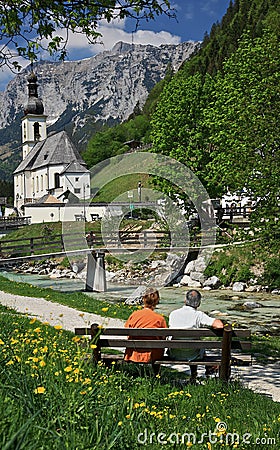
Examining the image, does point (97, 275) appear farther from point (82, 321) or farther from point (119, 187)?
point (119, 187)

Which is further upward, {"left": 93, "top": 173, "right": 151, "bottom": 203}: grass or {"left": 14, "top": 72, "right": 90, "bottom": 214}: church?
{"left": 14, "top": 72, "right": 90, "bottom": 214}: church

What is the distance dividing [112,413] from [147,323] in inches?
121

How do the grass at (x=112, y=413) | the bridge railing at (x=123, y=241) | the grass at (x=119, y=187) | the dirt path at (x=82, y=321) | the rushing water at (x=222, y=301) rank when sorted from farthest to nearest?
the grass at (x=119, y=187) → the bridge railing at (x=123, y=241) → the rushing water at (x=222, y=301) → the dirt path at (x=82, y=321) → the grass at (x=112, y=413)

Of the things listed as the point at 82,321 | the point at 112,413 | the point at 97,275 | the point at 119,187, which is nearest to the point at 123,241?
the point at 97,275

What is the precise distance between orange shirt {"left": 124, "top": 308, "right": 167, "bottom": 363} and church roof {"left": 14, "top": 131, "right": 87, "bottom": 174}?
8723 cm

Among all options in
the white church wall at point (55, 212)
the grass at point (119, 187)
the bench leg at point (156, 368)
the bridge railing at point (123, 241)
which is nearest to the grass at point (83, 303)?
the bench leg at point (156, 368)

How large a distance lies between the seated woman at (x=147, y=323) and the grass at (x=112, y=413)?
672 millimetres

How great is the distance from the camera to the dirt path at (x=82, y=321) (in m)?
7.70

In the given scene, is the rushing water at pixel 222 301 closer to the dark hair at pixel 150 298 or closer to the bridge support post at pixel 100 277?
the bridge support post at pixel 100 277

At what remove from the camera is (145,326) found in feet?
23.2

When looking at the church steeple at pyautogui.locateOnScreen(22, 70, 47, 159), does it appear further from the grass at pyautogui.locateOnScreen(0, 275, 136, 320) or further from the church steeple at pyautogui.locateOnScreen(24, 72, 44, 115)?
the grass at pyautogui.locateOnScreen(0, 275, 136, 320)

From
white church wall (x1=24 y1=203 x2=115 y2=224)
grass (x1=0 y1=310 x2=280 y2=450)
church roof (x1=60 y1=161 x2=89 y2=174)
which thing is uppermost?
church roof (x1=60 y1=161 x2=89 y2=174)

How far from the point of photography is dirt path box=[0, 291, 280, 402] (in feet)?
25.3

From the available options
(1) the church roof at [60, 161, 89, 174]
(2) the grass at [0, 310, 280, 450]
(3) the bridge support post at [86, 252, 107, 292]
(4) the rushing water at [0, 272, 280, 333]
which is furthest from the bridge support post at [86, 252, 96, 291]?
(1) the church roof at [60, 161, 89, 174]
